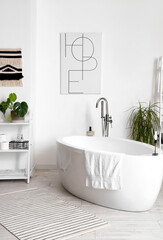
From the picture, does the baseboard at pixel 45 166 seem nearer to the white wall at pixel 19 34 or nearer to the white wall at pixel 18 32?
the white wall at pixel 19 34

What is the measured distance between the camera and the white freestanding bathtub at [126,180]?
2805 mm

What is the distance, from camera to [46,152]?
484 cm

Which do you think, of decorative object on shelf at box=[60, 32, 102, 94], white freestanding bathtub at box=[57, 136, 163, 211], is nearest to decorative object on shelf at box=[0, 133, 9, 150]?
white freestanding bathtub at box=[57, 136, 163, 211]

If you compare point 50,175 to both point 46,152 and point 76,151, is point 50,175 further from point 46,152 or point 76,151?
point 76,151

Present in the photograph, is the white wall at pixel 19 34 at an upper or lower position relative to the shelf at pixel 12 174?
upper

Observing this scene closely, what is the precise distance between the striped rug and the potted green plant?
172 cm

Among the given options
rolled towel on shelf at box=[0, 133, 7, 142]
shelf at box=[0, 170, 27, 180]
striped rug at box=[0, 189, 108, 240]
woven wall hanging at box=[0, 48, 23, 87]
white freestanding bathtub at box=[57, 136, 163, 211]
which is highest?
woven wall hanging at box=[0, 48, 23, 87]

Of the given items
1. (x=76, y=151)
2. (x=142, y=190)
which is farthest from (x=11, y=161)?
(x=142, y=190)

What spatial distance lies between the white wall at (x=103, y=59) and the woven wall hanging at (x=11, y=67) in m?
0.59

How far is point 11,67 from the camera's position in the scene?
420 cm

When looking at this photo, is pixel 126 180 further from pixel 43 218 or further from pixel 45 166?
pixel 45 166

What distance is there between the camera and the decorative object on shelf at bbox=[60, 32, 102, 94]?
15.4 feet

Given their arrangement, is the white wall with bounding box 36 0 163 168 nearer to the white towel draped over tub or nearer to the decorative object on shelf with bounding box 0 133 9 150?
the decorative object on shelf with bounding box 0 133 9 150

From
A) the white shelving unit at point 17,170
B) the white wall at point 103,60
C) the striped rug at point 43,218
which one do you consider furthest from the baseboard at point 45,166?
the striped rug at point 43,218
